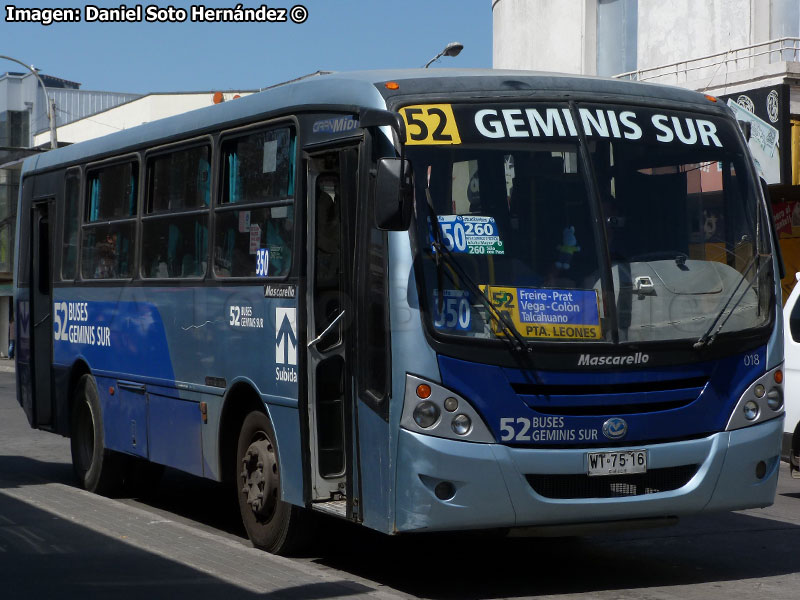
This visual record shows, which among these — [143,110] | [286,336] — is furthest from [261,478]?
[143,110]

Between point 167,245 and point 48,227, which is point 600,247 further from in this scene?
point 48,227

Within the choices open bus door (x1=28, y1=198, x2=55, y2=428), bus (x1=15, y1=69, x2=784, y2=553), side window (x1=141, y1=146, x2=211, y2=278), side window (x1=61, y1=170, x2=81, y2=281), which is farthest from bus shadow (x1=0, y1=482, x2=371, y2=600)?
open bus door (x1=28, y1=198, x2=55, y2=428)

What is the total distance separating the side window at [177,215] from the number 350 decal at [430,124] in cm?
277

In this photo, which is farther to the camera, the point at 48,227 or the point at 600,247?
the point at 48,227

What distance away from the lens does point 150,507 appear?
11656 millimetres

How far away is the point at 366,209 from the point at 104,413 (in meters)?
5.06

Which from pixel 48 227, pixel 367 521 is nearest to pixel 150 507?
pixel 48 227

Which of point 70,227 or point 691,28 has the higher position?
point 691,28

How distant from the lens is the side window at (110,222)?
11.4 meters

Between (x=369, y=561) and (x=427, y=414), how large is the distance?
1973mm

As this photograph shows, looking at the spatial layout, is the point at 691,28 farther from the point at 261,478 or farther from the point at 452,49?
the point at 261,478

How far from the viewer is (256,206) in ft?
29.8

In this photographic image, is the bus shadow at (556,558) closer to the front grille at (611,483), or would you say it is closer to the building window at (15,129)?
the front grille at (611,483)

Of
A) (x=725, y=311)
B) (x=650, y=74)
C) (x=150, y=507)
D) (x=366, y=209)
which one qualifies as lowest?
(x=150, y=507)
